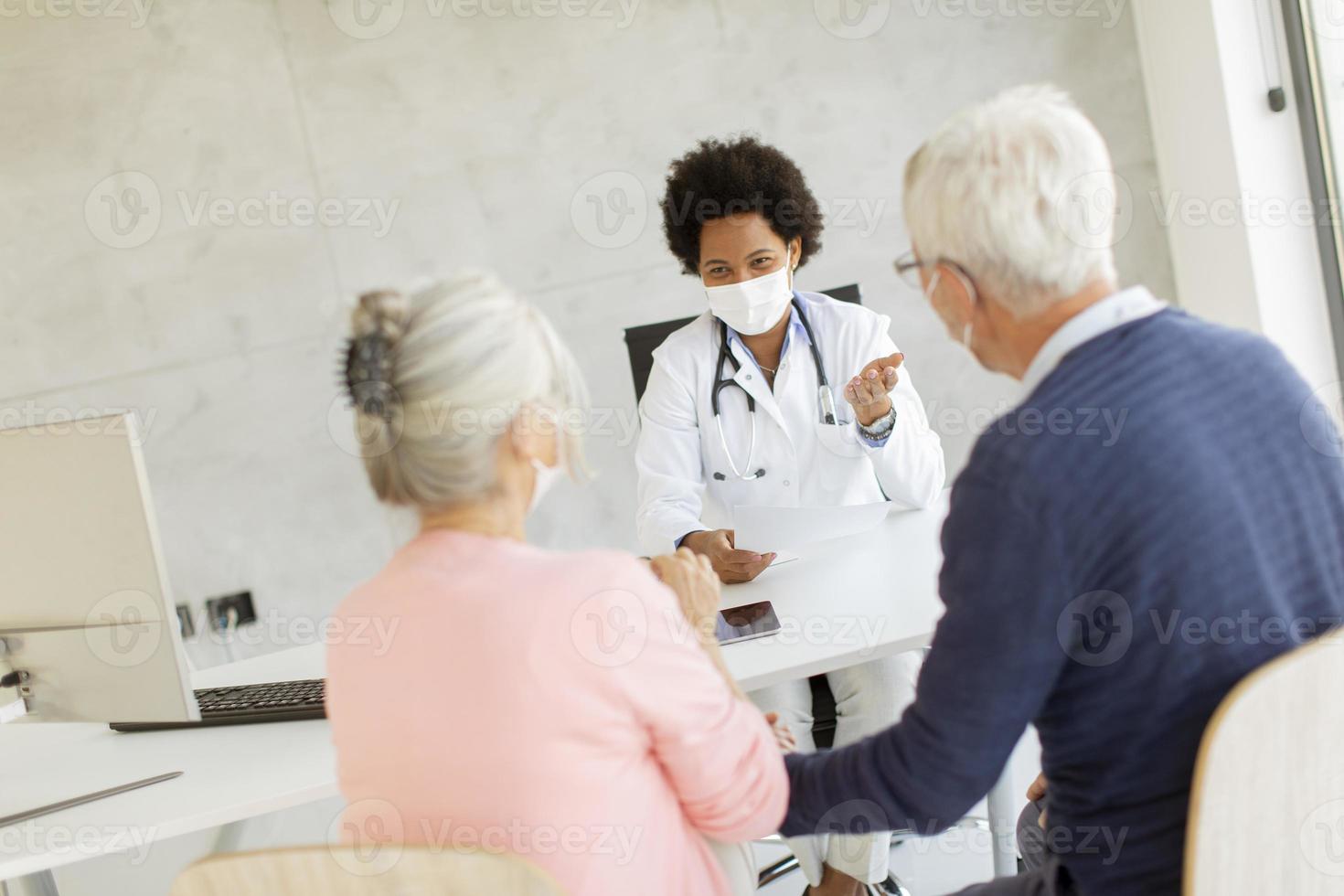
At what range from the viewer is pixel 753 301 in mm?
2438

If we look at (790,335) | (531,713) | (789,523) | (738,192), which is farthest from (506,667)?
(738,192)

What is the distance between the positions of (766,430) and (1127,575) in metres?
1.48

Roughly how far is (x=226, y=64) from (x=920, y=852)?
3047mm

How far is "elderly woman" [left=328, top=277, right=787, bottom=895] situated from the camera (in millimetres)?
1026

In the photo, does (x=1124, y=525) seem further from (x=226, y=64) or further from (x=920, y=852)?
(x=226, y=64)

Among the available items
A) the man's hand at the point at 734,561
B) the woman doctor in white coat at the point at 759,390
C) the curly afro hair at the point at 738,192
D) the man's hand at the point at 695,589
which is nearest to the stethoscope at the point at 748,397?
the woman doctor in white coat at the point at 759,390

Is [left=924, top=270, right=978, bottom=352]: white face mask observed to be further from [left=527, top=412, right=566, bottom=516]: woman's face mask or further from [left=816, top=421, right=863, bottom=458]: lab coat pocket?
[left=816, top=421, right=863, bottom=458]: lab coat pocket

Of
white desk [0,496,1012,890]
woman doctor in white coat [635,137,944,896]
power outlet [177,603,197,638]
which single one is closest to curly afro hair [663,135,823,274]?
woman doctor in white coat [635,137,944,896]

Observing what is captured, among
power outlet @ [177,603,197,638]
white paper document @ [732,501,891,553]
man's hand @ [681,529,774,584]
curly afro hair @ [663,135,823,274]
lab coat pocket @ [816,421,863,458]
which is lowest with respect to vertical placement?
power outlet @ [177,603,197,638]

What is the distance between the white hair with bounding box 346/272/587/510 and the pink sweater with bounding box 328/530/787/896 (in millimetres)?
68

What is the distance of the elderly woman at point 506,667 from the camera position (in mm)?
1026

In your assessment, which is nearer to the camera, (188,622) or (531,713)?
(531,713)

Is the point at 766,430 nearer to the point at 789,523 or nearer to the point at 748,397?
the point at 748,397

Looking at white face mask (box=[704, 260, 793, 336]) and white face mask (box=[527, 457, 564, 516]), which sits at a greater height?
white face mask (box=[704, 260, 793, 336])
